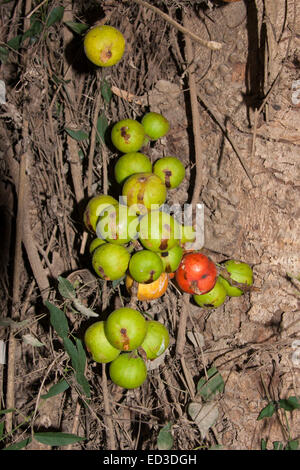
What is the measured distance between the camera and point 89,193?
73.8 inches

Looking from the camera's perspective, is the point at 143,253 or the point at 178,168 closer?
the point at 143,253

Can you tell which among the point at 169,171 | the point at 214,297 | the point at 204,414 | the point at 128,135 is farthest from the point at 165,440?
the point at 128,135

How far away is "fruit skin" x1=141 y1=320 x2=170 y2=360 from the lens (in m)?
1.51

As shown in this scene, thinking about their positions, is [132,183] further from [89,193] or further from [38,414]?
[38,414]

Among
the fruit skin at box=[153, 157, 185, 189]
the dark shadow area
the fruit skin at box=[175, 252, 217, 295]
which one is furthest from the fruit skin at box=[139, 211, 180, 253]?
the dark shadow area

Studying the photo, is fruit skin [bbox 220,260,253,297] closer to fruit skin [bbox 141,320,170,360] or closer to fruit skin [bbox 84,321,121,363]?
fruit skin [bbox 141,320,170,360]

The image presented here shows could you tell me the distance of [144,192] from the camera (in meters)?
1.45

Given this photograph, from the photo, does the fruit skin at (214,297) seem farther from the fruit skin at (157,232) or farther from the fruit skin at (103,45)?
→ the fruit skin at (103,45)

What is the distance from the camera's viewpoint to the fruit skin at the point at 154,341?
1.51 m

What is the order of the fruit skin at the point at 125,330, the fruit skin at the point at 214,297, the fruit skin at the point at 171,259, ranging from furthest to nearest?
1. the fruit skin at the point at 214,297
2. the fruit skin at the point at 171,259
3. the fruit skin at the point at 125,330

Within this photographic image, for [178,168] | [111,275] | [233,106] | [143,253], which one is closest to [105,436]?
[111,275]

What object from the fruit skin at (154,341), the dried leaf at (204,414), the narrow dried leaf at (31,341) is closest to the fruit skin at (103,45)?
the fruit skin at (154,341)

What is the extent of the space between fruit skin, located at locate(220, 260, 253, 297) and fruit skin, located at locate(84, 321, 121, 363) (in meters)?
0.54

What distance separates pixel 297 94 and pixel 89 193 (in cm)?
102
